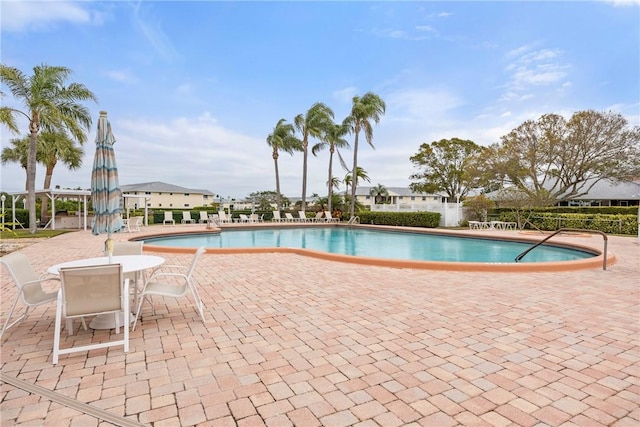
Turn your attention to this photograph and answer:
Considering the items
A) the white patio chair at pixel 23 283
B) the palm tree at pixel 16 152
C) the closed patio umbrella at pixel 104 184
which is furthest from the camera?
the palm tree at pixel 16 152

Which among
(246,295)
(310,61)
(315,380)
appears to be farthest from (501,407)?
(310,61)

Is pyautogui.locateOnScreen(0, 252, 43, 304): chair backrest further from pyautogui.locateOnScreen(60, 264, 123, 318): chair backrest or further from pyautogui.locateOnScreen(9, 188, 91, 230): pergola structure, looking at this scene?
pyautogui.locateOnScreen(9, 188, 91, 230): pergola structure

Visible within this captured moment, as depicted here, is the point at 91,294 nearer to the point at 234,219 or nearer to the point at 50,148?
the point at 234,219

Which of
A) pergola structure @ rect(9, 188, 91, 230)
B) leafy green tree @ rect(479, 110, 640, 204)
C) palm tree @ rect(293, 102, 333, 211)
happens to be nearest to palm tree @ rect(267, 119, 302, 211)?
palm tree @ rect(293, 102, 333, 211)

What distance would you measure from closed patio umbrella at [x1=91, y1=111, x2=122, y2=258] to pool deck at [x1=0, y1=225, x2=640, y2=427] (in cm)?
116

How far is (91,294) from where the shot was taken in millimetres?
3025

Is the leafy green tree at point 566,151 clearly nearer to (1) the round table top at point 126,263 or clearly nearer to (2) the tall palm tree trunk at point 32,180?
(1) the round table top at point 126,263

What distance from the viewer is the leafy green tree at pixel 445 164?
115 ft

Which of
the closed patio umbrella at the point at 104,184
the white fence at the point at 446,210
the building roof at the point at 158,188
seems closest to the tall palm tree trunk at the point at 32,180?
the closed patio umbrella at the point at 104,184

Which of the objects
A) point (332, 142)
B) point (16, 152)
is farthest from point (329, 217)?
point (16, 152)

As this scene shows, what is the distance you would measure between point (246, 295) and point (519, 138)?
25.8 metres

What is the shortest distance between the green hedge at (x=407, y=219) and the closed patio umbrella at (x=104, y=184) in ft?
62.7

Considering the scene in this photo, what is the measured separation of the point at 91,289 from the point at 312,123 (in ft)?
79.2

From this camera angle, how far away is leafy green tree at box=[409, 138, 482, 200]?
115 feet
